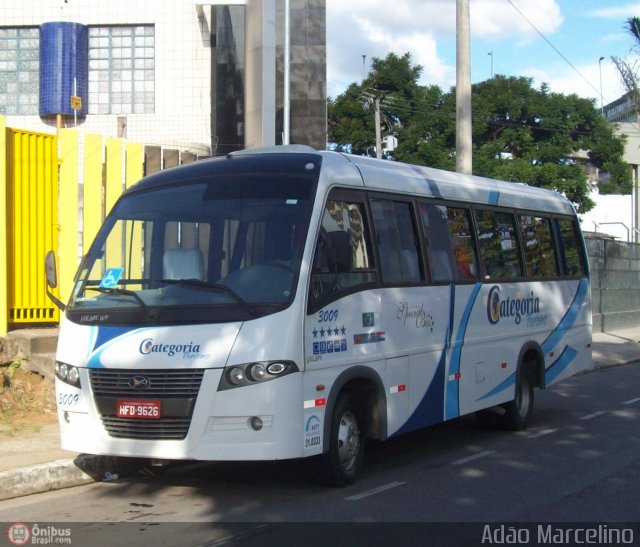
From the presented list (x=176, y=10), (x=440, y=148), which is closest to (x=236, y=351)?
(x=176, y=10)

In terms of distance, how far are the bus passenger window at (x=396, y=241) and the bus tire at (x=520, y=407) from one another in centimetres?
295

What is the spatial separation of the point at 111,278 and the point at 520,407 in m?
5.85

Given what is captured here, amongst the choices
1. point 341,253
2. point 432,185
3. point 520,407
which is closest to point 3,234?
point 432,185

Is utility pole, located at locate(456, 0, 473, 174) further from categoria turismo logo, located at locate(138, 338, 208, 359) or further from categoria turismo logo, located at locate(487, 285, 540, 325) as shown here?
categoria turismo logo, located at locate(138, 338, 208, 359)

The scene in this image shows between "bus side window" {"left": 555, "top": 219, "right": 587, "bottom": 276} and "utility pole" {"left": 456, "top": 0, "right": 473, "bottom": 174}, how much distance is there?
323 centimetres

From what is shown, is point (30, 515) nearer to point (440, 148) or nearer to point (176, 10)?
point (176, 10)

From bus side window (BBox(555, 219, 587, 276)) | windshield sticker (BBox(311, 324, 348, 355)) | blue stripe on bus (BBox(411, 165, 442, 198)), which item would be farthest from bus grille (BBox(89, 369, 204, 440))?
bus side window (BBox(555, 219, 587, 276))

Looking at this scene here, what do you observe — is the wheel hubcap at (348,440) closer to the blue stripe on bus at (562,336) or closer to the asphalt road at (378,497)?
the asphalt road at (378,497)

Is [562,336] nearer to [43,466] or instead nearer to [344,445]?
[344,445]

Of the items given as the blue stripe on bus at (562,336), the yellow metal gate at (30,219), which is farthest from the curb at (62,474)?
the blue stripe on bus at (562,336)

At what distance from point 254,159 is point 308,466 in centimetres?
289

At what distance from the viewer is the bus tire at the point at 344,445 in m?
7.71

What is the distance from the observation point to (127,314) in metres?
7.48

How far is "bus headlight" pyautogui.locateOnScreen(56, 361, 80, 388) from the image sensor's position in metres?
7.56
